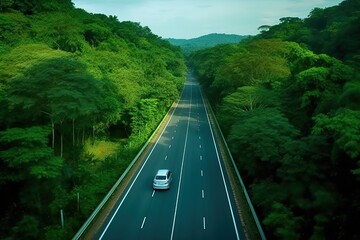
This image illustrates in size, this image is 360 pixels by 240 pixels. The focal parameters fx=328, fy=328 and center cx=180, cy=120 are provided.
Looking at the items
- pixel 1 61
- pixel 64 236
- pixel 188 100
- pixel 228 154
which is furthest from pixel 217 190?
pixel 188 100

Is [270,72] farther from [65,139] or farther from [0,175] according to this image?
[0,175]

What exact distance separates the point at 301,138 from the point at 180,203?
9.78 metres

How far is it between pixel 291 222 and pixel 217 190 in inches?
434

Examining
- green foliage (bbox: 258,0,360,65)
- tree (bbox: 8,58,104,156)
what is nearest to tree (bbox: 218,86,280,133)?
green foliage (bbox: 258,0,360,65)

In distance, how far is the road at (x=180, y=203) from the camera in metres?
19.6

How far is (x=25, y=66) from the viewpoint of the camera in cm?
2864

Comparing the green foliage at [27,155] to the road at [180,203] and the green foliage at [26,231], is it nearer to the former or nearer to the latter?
the green foliage at [26,231]

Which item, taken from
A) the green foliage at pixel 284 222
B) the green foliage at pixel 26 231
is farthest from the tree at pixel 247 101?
the green foliage at pixel 26 231

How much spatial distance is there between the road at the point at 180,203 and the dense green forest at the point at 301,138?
2.50 meters

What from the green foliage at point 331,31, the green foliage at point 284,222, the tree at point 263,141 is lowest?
the green foliage at point 284,222

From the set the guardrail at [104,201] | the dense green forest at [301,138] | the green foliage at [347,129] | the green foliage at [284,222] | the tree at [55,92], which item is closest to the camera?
the green foliage at [347,129]

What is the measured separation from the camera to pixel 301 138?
63.3 feet

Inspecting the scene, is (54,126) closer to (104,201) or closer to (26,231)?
(104,201)

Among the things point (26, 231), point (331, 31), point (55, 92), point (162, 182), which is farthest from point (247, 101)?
point (331, 31)
